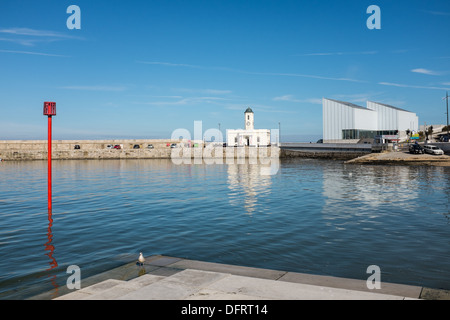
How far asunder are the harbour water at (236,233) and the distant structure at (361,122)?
7651 centimetres

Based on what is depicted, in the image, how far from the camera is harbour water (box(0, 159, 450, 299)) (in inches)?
387

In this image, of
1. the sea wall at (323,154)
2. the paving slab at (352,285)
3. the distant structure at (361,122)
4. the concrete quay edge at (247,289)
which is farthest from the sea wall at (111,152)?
the concrete quay edge at (247,289)

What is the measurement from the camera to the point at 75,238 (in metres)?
13.6

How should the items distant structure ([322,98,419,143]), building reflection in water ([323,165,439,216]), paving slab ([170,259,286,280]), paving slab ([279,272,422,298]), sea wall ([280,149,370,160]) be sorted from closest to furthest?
1. paving slab ([279,272,422,298])
2. paving slab ([170,259,286,280])
3. building reflection in water ([323,165,439,216])
4. sea wall ([280,149,370,160])
5. distant structure ([322,98,419,143])

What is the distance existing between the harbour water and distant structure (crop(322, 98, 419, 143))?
76.5 meters

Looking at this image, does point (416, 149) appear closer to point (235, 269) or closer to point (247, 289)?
point (235, 269)

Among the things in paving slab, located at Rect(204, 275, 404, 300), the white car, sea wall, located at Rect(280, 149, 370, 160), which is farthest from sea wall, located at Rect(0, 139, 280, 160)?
paving slab, located at Rect(204, 275, 404, 300)

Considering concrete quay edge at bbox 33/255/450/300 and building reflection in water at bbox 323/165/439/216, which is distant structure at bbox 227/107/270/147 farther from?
concrete quay edge at bbox 33/255/450/300

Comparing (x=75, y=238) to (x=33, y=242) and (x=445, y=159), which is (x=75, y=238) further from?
(x=445, y=159)

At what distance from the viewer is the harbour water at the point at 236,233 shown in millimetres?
9820

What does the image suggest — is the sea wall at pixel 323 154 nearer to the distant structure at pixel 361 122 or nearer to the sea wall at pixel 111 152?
the sea wall at pixel 111 152
